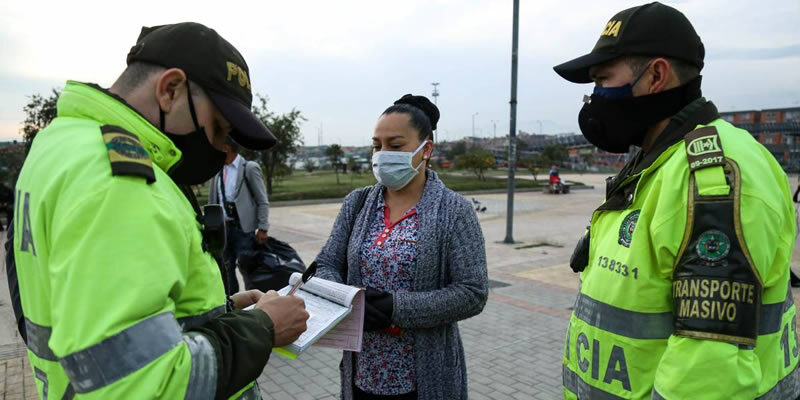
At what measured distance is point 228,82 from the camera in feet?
4.96

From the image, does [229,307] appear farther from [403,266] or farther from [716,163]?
[716,163]

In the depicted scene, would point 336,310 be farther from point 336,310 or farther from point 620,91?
point 620,91

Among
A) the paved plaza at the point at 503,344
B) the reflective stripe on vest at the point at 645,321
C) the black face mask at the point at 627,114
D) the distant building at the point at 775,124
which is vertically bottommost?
the paved plaza at the point at 503,344

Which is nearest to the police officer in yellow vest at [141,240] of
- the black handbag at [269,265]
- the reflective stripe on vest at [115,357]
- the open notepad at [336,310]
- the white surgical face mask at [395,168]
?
the reflective stripe on vest at [115,357]

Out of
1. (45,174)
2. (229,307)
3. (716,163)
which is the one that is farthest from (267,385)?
(716,163)

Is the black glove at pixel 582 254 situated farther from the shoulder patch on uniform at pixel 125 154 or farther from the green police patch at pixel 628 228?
the shoulder patch on uniform at pixel 125 154

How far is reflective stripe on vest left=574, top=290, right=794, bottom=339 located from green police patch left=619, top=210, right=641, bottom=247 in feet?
0.66

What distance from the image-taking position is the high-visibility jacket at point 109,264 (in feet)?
3.50

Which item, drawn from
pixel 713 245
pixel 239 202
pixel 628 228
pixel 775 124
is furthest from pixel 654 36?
pixel 775 124

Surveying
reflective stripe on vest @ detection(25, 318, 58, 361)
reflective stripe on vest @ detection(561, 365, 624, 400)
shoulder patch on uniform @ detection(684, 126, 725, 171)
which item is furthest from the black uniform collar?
reflective stripe on vest @ detection(25, 318, 58, 361)

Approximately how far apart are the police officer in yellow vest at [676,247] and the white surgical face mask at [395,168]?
37.0 inches

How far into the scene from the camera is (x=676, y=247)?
1436 millimetres

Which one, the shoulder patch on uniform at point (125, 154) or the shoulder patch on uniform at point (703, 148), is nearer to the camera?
the shoulder patch on uniform at point (125, 154)

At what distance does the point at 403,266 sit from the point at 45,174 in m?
1.49
